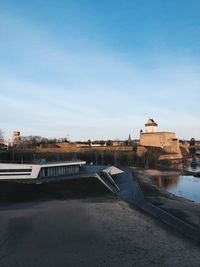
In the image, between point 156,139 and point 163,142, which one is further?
point 163,142

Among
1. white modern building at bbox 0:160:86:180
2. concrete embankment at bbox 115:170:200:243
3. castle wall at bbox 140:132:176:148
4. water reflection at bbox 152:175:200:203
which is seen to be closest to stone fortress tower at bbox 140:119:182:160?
castle wall at bbox 140:132:176:148

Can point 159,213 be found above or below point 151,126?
below

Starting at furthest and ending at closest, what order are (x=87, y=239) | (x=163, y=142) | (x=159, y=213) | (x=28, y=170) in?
(x=163, y=142) → (x=28, y=170) → (x=159, y=213) → (x=87, y=239)

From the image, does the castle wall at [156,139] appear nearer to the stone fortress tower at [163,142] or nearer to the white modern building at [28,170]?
the stone fortress tower at [163,142]

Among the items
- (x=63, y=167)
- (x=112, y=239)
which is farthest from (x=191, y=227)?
(x=63, y=167)

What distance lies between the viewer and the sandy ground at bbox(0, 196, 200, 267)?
16578mm

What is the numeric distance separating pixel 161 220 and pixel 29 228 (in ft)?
30.6

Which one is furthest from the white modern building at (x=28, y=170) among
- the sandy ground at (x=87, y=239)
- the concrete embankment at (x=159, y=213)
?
the sandy ground at (x=87, y=239)

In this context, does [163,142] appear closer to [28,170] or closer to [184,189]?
[184,189]

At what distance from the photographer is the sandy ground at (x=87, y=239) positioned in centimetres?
1658

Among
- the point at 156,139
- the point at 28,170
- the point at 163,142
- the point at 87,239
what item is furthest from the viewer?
the point at 163,142

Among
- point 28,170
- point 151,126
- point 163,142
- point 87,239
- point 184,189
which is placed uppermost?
point 151,126

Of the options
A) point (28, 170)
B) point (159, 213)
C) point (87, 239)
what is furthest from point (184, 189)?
point (87, 239)

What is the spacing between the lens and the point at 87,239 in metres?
19.8
